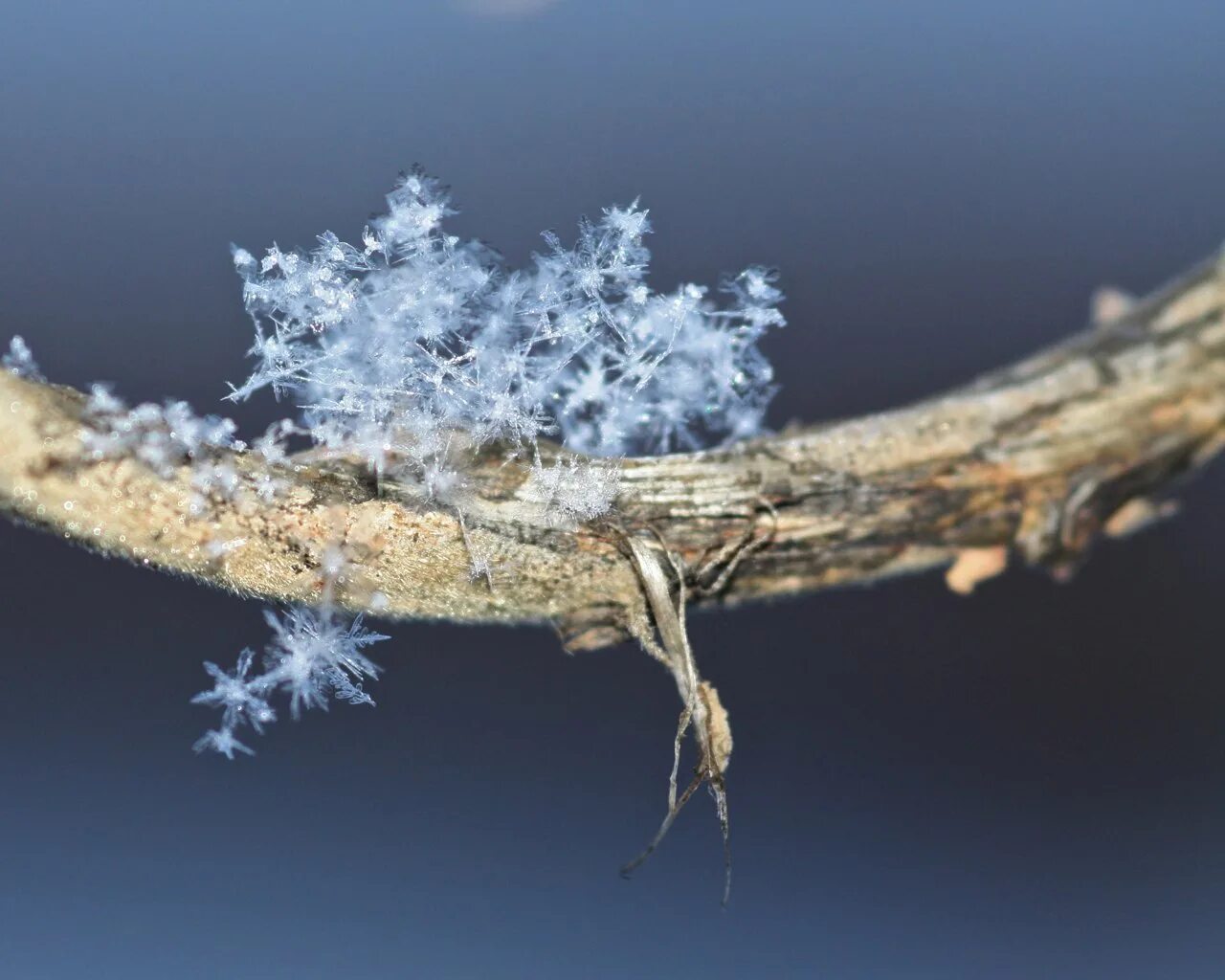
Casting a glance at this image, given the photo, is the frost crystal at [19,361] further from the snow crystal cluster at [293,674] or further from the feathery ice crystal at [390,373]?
the snow crystal cluster at [293,674]

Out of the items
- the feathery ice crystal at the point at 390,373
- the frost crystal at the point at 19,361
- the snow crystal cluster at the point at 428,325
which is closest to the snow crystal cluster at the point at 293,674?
the feathery ice crystal at the point at 390,373

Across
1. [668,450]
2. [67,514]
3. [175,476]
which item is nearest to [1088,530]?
[668,450]

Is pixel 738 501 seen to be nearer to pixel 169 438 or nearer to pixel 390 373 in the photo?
pixel 390 373

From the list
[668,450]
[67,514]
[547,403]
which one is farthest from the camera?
[668,450]

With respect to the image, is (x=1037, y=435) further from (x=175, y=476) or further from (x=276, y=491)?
(x=175, y=476)

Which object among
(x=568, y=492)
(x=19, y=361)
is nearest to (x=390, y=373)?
(x=568, y=492)

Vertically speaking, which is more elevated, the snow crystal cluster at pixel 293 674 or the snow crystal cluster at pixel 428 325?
the snow crystal cluster at pixel 428 325
